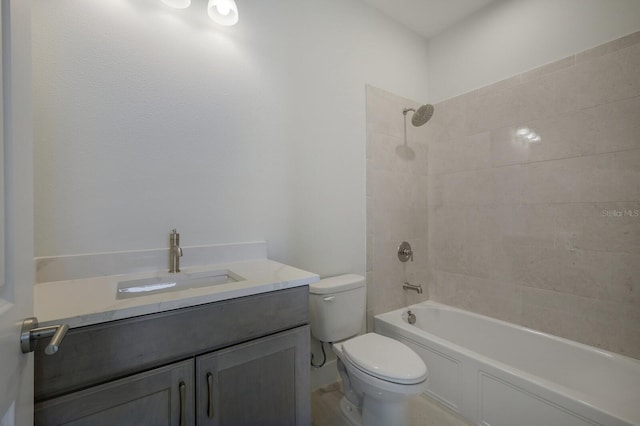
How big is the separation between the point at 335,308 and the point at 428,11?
230 cm

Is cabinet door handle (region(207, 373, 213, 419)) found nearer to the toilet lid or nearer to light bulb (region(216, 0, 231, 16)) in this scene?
the toilet lid

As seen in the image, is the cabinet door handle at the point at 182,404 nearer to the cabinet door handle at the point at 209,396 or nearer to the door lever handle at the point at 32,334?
the cabinet door handle at the point at 209,396

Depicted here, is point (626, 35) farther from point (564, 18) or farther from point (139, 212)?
point (139, 212)

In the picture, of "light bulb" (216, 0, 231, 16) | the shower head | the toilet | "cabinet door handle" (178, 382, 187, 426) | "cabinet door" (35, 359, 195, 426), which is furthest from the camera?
the shower head

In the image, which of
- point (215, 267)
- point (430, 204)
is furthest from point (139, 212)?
point (430, 204)

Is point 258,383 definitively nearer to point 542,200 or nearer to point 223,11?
point 223,11

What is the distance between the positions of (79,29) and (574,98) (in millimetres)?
2605

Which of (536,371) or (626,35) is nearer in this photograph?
(626,35)

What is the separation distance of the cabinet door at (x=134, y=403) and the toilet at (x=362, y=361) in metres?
0.77

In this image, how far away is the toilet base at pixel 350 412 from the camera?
1510mm

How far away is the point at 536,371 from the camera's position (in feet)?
5.70

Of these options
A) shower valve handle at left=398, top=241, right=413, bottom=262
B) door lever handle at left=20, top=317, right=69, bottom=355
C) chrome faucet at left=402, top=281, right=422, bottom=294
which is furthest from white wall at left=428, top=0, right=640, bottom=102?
door lever handle at left=20, top=317, right=69, bottom=355

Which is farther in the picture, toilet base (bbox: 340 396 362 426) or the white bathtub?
toilet base (bbox: 340 396 362 426)

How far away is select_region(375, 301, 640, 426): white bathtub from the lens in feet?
4.00
